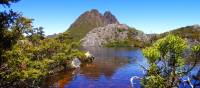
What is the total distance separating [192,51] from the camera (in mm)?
42625

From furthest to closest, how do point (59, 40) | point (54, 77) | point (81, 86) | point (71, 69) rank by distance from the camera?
1. point (71, 69)
2. point (59, 40)
3. point (54, 77)
4. point (81, 86)

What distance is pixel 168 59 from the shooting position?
143 ft

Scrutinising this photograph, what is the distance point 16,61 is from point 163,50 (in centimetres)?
1781

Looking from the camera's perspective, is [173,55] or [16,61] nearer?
[16,61]

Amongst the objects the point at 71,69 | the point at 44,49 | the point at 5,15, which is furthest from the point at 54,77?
the point at 5,15

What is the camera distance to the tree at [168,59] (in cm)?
4188

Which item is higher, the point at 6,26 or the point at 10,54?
the point at 6,26

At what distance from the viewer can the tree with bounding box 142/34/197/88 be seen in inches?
1649

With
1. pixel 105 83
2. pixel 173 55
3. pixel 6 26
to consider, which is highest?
pixel 6 26

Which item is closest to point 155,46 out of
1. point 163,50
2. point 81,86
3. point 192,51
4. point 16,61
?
point 163,50

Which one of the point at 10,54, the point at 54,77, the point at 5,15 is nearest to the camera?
the point at 5,15

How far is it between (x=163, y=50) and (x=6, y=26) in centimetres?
1903

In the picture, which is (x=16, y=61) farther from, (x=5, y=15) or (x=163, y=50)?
(x=163, y=50)

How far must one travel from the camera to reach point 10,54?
37969 mm
